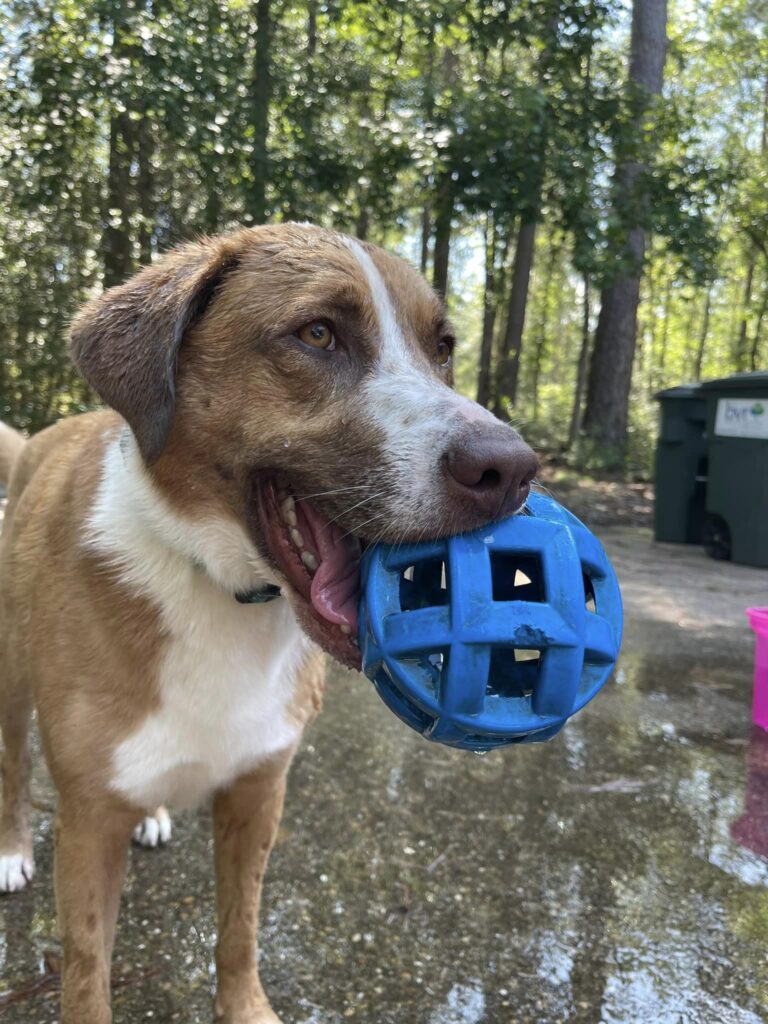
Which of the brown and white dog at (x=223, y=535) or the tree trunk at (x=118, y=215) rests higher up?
the tree trunk at (x=118, y=215)

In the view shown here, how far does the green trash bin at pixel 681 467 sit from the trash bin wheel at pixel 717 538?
54 cm

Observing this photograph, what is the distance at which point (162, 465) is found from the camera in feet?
6.55

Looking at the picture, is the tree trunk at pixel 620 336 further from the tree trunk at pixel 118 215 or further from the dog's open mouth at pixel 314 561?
the dog's open mouth at pixel 314 561

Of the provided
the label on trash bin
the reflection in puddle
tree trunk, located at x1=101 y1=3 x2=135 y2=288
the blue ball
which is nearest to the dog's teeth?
the blue ball

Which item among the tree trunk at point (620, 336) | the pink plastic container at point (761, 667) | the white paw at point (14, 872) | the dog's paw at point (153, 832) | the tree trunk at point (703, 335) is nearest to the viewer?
the white paw at point (14, 872)

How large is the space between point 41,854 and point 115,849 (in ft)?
3.16

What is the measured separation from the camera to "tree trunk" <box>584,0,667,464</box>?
12.9 m

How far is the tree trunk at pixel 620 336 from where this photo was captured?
12852mm

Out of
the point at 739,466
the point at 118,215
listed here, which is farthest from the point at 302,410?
the point at 118,215

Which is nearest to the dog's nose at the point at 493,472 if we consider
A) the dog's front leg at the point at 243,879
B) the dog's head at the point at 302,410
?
the dog's head at the point at 302,410

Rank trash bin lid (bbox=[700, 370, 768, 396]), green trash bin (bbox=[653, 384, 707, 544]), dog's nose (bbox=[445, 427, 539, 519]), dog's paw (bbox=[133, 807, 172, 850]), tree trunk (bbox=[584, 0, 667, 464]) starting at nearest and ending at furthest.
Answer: dog's nose (bbox=[445, 427, 539, 519]) → dog's paw (bbox=[133, 807, 172, 850]) → trash bin lid (bbox=[700, 370, 768, 396]) → green trash bin (bbox=[653, 384, 707, 544]) → tree trunk (bbox=[584, 0, 667, 464])

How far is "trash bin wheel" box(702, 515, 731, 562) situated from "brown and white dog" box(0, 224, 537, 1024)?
6865mm

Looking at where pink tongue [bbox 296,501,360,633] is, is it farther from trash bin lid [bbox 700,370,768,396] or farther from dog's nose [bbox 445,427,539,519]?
trash bin lid [bbox 700,370,768,396]

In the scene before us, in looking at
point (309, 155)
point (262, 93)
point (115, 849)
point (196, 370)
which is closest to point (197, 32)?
point (262, 93)
